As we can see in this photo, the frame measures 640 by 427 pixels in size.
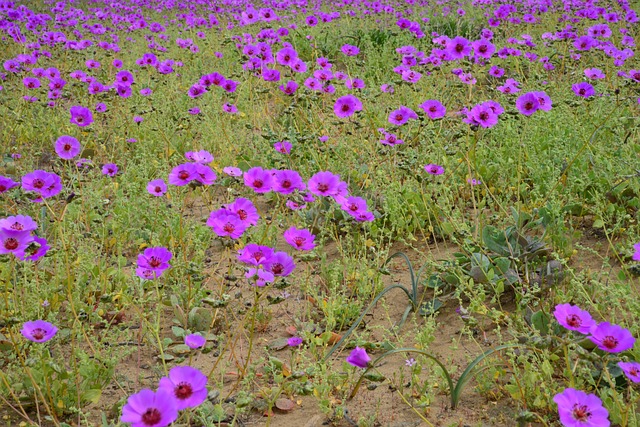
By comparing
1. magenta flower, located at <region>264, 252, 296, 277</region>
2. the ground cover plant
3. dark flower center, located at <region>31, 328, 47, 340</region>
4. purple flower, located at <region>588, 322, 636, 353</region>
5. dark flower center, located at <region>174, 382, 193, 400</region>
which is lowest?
the ground cover plant

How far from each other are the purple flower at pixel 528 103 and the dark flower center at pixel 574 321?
4.14 feet

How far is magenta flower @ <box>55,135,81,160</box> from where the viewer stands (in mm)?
2680

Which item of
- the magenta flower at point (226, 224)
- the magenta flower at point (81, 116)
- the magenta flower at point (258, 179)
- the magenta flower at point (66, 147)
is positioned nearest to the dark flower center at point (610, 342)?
the magenta flower at point (226, 224)

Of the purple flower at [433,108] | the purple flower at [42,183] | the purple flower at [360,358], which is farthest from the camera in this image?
the purple flower at [433,108]

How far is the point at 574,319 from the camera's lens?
1.54 meters

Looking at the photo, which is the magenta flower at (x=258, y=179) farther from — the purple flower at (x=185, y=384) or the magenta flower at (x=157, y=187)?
the purple flower at (x=185, y=384)

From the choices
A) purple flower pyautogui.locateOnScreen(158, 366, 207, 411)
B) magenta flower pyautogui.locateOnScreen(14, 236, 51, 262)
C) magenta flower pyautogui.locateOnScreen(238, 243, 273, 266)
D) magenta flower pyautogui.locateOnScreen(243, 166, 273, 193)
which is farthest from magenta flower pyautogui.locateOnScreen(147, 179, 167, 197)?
purple flower pyautogui.locateOnScreen(158, 366, 207, 411)

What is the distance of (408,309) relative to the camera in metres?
2.26

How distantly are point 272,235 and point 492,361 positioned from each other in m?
1.37

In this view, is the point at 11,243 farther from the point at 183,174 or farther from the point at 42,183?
the point at 183,174

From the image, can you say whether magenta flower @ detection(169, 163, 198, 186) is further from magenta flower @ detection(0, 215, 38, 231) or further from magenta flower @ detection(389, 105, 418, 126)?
magenta flower @ detection(389, 105, 418, 126)

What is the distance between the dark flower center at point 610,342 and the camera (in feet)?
4.70

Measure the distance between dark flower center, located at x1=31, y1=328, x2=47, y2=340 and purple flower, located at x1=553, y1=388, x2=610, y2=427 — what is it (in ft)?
4.37

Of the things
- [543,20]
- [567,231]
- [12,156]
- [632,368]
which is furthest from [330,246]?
[543,20]
